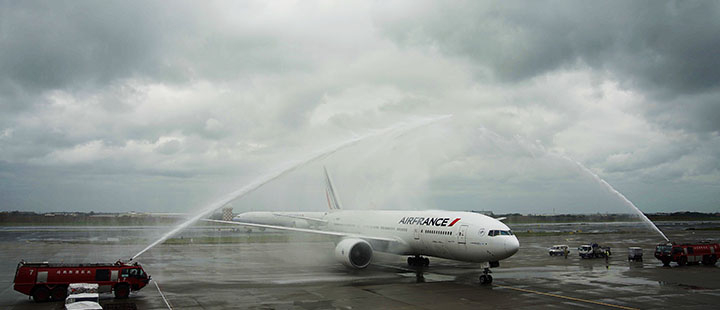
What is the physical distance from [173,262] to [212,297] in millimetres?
19831

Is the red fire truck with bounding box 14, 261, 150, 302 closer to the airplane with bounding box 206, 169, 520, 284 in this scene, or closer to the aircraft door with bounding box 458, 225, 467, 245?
the airplane with bounding box 206, 169, 520, 284

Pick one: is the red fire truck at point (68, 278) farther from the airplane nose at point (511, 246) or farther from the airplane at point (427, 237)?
the airplane nose at point (511, 246)

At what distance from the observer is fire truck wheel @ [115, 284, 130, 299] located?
23025 mm

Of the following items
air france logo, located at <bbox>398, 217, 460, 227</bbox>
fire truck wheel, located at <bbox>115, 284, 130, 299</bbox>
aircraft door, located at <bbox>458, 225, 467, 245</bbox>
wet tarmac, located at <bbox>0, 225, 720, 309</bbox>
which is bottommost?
wet tarmac, located at <bbox>0, 225, 720, 309</bbox>

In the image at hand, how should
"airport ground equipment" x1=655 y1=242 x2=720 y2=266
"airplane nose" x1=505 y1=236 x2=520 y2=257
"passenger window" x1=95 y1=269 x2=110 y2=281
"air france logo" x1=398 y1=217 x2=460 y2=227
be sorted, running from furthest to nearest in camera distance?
"airport ground equipment" x1=655 y1=242 x2=720 y2=266
"air france logo" x1=398 y1=217 x2=460 y2=227
"airplane nose" x1=505 y1=236 x2=520 y2=257
"passenger window" x1=95 y1=269 x2=110 y2=281

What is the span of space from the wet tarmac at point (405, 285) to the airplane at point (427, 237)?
1.38 meters

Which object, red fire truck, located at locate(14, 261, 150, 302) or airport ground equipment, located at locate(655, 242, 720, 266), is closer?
red fire truck, located at locate(14, 261, 150, 302)

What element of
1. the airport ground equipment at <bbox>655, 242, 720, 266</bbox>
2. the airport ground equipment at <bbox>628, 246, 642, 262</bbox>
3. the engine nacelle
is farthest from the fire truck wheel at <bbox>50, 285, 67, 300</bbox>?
the airport ground equipment at <bbox>628, 246, 642, 262</bbox>

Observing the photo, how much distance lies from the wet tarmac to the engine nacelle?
77cm

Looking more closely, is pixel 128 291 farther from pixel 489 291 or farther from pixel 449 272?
pixel 449 272

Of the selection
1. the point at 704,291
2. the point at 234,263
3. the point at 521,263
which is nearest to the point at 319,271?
the point at 234,263

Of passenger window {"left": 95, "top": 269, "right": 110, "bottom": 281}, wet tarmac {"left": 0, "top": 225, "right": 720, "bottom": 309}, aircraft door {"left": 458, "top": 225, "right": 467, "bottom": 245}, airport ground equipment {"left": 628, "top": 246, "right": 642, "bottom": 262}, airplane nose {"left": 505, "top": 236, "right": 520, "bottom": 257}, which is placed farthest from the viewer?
airport ground equipment {"left": 628, "top": 246, "right": 642, "bottom": 262}

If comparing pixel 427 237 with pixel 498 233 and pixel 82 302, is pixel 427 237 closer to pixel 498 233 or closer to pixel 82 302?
pixel 498 233

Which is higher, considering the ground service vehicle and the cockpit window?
the cockpit window
